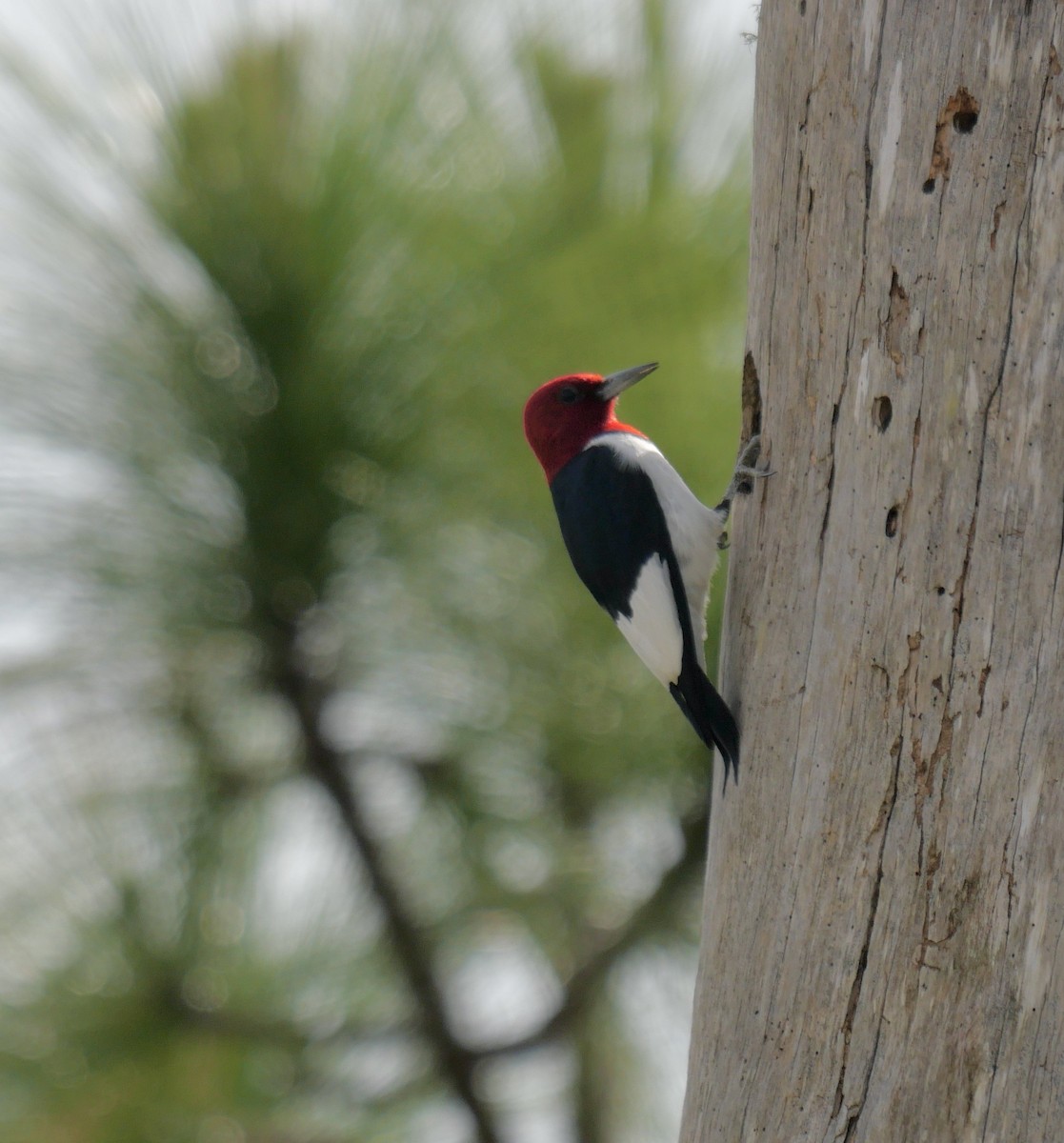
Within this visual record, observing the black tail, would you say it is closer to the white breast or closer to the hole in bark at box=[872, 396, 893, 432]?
the white breast

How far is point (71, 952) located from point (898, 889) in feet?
4.96

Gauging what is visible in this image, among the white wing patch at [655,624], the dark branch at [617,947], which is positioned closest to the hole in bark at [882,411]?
the white wing patch at [655,624]

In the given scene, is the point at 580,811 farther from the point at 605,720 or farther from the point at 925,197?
the point at 925,197

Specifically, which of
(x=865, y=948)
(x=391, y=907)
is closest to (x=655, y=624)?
(x=865, y=948)

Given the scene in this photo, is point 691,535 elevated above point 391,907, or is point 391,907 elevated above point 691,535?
point 691,535

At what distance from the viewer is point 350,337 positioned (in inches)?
78.5

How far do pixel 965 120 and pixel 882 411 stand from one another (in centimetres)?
26

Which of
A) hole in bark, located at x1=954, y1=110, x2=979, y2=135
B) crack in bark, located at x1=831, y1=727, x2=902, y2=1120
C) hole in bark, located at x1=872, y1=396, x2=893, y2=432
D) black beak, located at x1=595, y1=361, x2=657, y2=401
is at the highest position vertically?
black beak, located at x1=595, y1=361, x2=657, y2=401

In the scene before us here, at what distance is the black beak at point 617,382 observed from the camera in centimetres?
188

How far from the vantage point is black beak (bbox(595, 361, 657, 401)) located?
1.88 meters

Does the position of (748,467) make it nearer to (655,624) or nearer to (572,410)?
(655,624)

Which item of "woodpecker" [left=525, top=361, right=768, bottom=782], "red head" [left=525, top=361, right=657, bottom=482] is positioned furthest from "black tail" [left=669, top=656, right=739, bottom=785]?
"red head" [left=525, top=361, right=657, bottom=482]

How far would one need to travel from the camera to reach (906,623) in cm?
112

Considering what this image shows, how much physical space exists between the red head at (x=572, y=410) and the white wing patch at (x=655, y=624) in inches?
11.8
